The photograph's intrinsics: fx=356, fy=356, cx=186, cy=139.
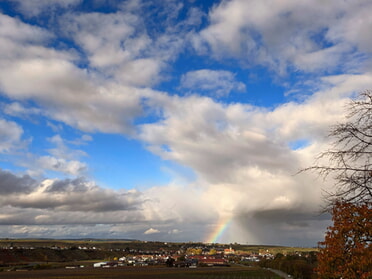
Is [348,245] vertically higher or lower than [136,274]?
higher

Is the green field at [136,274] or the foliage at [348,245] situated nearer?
the foliage at [348,245]

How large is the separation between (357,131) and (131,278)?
10020cm

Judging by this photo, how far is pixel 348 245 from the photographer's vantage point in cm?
1292

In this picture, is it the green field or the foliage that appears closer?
the foliage

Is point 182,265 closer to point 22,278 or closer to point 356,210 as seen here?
point 22,278

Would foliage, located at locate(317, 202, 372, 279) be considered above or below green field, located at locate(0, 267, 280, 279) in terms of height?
above

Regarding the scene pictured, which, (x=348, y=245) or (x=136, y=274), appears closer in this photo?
(x=348, y=245)

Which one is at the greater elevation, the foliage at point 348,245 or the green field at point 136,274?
the foliage at point 348,245

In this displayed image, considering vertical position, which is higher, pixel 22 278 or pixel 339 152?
pixel 339 152

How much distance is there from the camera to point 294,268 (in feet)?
415

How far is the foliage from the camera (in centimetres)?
1188

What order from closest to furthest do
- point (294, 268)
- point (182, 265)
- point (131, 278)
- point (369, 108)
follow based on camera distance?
point (369, 108) → point (131, 278) → point (294, 268) → point (182, 265)

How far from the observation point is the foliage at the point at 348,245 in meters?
11.9

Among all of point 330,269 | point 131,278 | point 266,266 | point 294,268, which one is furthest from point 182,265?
point 330,269
